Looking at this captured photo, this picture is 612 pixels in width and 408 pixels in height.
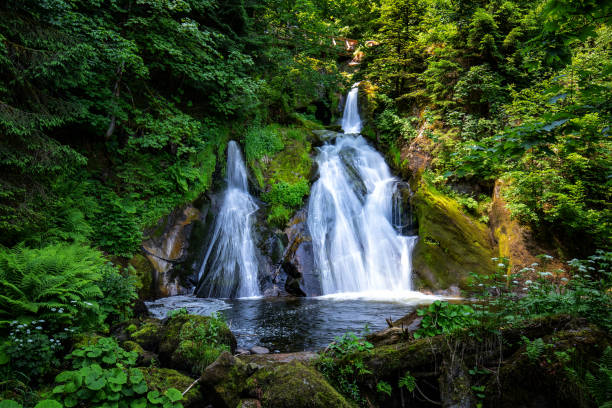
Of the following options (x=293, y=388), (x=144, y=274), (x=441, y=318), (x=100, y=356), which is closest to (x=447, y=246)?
(x=441, y=318)

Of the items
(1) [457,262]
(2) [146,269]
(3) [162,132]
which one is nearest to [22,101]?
(3) [162,132]

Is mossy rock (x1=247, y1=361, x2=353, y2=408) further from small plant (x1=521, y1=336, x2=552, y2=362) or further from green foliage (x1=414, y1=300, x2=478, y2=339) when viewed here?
small plant (x1=521, y1=336, x2=552, y2=362)

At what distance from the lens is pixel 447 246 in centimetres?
938

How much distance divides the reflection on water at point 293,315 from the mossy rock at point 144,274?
0.35 metres

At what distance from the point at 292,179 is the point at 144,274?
6.37 meters

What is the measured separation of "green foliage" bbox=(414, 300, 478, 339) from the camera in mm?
2961

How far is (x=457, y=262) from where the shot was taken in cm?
909

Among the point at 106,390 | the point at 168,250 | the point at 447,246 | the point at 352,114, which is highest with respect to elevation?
the point at 352,114

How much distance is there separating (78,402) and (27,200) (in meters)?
4.02

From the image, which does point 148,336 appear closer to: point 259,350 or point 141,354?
point 141,354

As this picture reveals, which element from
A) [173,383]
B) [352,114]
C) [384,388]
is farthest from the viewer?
[352,114]

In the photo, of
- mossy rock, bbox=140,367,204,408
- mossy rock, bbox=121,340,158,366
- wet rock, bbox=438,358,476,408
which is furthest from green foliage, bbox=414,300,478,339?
mossy rock, bbox=121,340,158,366

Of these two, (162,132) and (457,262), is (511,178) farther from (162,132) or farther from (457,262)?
(162,132)

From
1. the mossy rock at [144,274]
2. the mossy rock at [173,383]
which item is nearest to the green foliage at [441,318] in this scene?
the mossy rock at [173,383]
